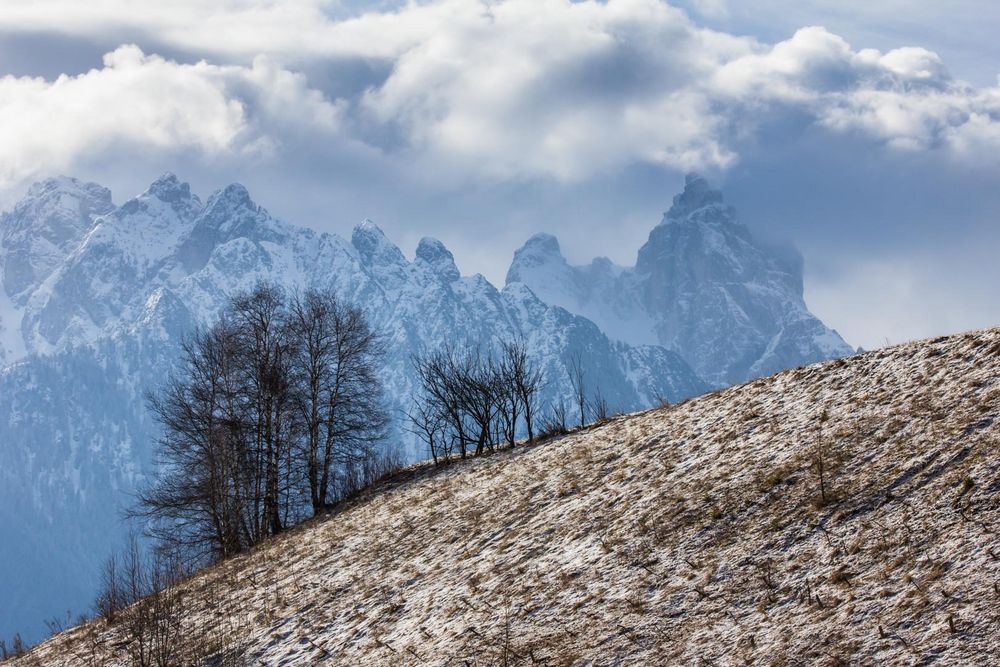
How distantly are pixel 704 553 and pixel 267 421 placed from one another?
21259 millimetres

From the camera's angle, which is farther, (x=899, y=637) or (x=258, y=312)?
(x=258, y=312)

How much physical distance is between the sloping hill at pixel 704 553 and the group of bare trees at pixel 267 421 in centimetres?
858

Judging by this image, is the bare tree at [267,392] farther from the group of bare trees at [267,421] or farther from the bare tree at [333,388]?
the bare tree at [333,388]

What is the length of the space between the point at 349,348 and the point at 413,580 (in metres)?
16.5

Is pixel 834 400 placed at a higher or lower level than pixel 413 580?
higher

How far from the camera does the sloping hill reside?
12500mm

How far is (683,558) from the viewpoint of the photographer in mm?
15281

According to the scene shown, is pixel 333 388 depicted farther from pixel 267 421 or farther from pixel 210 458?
pixel 210 458

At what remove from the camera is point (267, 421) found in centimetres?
3350

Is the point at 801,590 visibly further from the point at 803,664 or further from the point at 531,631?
the point at 531,631

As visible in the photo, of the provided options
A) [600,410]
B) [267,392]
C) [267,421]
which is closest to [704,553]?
[600,410]

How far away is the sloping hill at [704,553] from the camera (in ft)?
41.0

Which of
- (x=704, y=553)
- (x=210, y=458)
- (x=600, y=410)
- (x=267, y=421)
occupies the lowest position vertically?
(x=704, y=553)

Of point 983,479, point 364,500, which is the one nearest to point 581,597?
point 983,479
